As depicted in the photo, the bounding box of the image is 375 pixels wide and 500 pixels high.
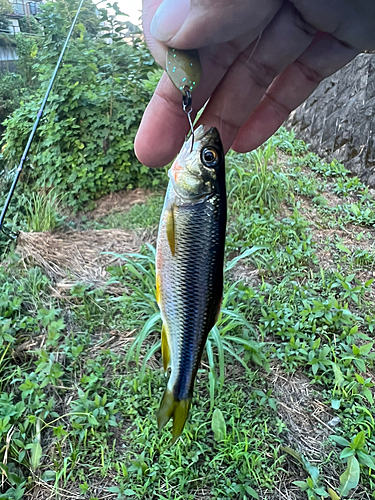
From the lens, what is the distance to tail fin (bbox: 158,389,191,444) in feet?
Result: 4.22

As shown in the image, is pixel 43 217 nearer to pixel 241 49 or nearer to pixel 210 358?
pixel 210 358

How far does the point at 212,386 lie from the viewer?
2.10 meters

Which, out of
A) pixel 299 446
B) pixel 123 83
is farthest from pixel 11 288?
pixel 123 83

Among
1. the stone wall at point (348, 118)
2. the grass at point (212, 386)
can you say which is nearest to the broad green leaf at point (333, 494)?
the grass at point (212, 386)

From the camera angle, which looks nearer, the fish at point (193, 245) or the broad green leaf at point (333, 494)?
the fish at point (193, 245)

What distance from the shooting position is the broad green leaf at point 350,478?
182 centimetres

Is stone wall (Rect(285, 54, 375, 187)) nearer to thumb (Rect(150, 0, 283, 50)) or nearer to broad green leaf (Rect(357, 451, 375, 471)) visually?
broad green leaf (Rect(357, 451, 375, 471))

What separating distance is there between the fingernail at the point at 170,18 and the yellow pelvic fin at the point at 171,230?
1.79 ft

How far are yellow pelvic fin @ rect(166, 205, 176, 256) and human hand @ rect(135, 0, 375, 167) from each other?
0.96 feet

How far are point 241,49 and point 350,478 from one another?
7.09 feet

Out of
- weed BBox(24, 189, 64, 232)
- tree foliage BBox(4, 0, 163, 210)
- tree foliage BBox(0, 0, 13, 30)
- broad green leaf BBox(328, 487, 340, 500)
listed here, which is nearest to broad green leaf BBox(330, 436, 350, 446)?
broad green leaf BBox(328, 487, 340, 500)

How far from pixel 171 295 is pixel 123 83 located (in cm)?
418

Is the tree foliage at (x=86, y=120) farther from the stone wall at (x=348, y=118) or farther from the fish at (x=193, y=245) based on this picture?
the fish at (x=193, y=245)

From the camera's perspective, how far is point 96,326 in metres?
2.68
